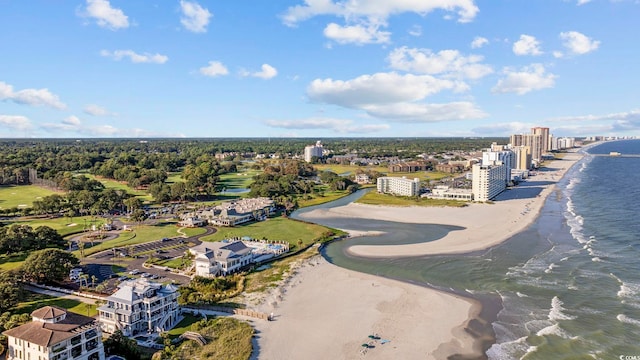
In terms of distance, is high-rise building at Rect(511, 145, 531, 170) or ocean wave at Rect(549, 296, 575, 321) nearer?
ocean wave at Rect(549, 296, 575, 321)

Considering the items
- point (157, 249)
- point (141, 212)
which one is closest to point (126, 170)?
point (141, 212)

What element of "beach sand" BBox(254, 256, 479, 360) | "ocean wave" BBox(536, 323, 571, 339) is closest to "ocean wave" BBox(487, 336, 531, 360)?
"beach sand" BBox(254, 256, 479, 360)

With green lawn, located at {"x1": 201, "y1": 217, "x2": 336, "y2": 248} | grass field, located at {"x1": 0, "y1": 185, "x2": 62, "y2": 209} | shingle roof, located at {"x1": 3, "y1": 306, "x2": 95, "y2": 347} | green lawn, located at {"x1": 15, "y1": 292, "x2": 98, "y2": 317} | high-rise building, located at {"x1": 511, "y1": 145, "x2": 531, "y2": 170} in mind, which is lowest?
green lawn, located at {"x1": 15, "y1": 292, "x2": 98, "y2": 317}

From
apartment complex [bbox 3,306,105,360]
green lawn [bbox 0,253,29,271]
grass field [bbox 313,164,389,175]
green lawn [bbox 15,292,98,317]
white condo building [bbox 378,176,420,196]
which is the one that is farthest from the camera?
grass field [bbox 313,164,389,175]

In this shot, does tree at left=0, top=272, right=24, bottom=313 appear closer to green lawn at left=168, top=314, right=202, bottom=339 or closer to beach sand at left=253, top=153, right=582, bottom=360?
green lawn at left=168, top=314, right=202, bottom=339

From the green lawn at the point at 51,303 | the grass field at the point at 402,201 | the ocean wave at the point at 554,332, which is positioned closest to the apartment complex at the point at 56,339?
the green lawn at the point at 51,303

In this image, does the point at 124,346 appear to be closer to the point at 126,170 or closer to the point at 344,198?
the point at 344,198

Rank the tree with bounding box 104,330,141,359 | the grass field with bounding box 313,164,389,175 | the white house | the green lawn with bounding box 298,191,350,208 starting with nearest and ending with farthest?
the tree with bounding box 104,330,141,359 < the white house < the green lawn with bounding box 298,191,350,208 < the grass field with bounding box 313,164,389,175
